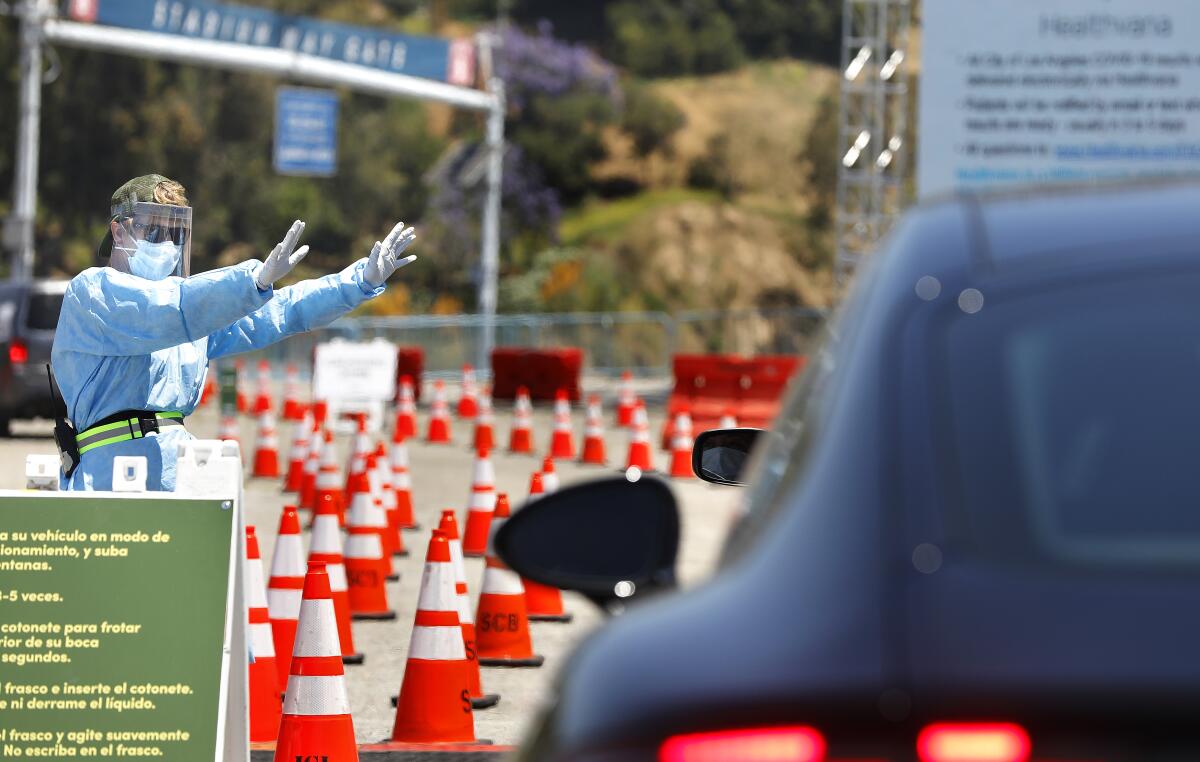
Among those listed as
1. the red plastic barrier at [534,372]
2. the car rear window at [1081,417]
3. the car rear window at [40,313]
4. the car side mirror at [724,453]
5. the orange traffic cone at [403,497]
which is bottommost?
the orange traffic cone at [403,497]

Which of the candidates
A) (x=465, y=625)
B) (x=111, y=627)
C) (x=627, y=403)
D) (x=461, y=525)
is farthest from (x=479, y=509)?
(x=627, y=403)

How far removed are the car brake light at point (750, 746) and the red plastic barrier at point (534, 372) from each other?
99.9 ft

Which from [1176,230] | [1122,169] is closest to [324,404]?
[1122,169]

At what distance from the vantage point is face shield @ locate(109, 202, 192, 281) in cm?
632

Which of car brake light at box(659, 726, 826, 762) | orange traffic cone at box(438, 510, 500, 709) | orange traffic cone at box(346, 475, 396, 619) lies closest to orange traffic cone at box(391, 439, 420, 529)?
orange traffic cone at box(346, 475, 396, 619)

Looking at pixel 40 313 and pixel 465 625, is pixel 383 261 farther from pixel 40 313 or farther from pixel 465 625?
pixel 40 313

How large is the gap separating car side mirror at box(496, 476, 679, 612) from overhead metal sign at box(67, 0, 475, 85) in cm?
3262

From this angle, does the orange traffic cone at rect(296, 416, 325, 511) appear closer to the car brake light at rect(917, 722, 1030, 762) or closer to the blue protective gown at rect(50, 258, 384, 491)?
the blue protective gown at rect(50, 258, 384, 491)

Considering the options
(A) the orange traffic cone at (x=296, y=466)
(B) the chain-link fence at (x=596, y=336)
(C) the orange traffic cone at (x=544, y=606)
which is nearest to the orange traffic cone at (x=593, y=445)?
(A) the orange traffic cone at (x=296, y=466)

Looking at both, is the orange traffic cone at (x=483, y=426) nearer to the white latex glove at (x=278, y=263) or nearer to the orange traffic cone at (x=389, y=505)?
the orange traffic cone at (x=389, y=505)

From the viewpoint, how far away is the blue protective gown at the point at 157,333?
6.00 metres

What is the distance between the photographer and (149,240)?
20.8 feet

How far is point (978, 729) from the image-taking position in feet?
6.78

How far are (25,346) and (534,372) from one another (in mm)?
10474
